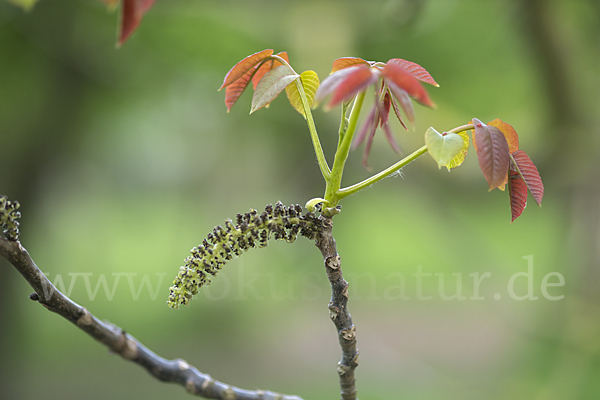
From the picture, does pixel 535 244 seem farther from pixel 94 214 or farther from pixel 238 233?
pixel 238 233

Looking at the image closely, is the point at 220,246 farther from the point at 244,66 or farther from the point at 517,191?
the point at 517,191

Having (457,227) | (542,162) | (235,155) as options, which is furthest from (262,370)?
(542,162)

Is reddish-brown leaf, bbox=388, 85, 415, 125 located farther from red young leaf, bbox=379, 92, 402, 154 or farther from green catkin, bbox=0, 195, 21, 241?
green catkin, bbox=0, 195, 21, 241

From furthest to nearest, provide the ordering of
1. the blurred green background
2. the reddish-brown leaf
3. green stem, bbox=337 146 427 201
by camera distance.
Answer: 1. the blurred green background
2. green stem, bbox=337 146 427 201
3. the reddish-brown leaf

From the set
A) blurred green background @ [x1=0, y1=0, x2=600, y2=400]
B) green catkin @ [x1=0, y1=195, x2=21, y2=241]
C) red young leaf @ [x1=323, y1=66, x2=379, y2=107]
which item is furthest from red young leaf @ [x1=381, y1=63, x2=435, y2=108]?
blurred green background @ [x1=0, y1=0, x2=600, y2=400]

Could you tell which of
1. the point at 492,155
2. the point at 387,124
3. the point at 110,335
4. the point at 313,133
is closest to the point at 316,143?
the point at 313,133

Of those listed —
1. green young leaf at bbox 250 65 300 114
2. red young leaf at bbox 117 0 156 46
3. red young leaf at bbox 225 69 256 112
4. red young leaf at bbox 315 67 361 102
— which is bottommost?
red young leaf at bbox 117 0 156 46

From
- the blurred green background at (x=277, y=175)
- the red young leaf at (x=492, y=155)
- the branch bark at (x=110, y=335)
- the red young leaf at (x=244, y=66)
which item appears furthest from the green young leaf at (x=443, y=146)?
the blurred green background at (x=277, y=175)

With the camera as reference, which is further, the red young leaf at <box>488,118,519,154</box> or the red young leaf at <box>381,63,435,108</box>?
the red young leaf at <box>488,118,519,154</box>
